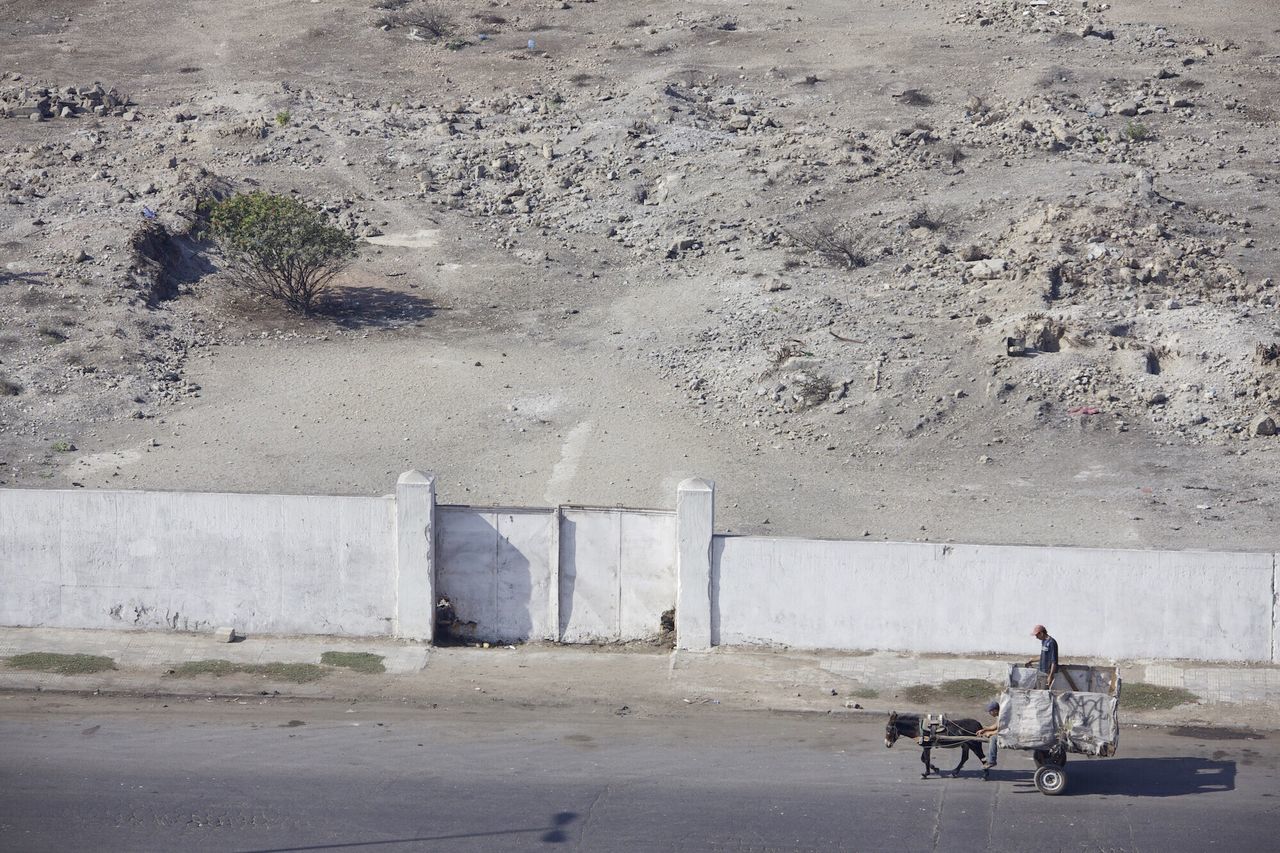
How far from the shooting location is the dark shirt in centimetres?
1169

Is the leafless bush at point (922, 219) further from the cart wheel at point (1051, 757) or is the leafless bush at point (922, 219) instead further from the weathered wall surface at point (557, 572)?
the cart wheel at point (1051, 757)

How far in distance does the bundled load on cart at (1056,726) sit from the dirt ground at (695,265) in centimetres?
615

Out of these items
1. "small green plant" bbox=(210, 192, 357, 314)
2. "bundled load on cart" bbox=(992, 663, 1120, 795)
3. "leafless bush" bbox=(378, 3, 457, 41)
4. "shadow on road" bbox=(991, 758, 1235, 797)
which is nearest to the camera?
"bundled load on cart" bbox=(992, 663, 1120, 795)

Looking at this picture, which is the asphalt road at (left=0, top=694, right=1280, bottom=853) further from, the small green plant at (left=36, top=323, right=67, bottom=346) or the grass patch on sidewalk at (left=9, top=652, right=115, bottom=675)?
the small green plant at (left=36, top=323, right=67, bottom=346)

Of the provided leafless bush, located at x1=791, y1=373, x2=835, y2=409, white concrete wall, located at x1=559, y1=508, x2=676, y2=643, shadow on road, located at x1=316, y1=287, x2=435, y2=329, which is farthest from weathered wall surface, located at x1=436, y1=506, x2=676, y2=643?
shadow on road, located at x1=316, y1=287, x2=435, y2=329

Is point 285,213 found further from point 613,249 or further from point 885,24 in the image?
point 885,24

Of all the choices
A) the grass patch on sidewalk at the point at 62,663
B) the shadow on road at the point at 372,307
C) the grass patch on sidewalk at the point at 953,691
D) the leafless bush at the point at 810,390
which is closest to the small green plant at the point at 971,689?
the grass patch on sidewalk at the point at 953,691

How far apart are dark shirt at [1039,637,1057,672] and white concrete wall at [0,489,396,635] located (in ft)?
20.9

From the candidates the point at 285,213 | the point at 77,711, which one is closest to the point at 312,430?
the point at 285,213

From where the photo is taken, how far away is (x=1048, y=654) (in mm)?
11719

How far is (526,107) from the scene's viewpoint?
1264 inches

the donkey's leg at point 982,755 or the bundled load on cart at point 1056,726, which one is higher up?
the bundled load on cart at point 1056,726

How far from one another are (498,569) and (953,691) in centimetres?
460

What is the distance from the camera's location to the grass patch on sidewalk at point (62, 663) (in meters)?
14.0
